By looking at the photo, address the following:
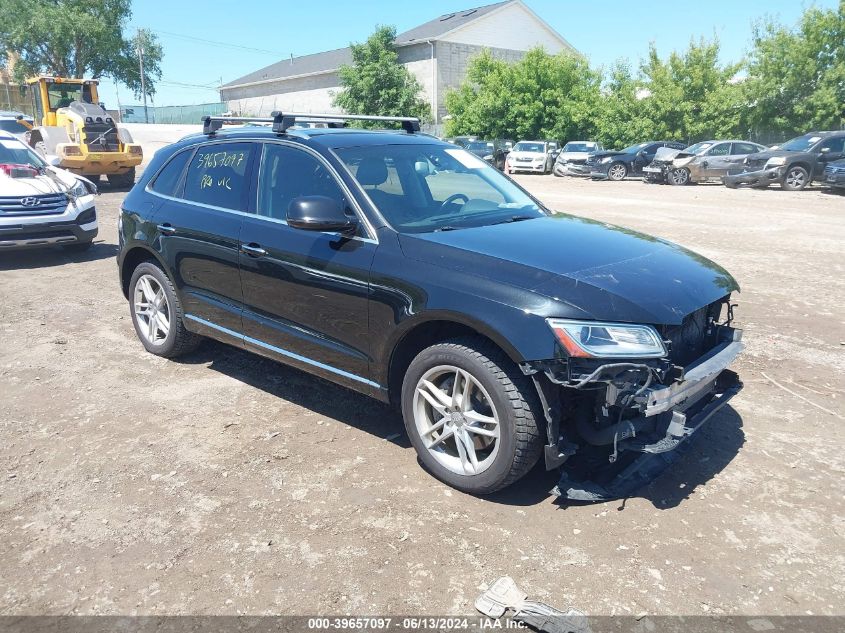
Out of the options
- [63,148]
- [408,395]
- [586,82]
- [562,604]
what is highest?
[586,82]

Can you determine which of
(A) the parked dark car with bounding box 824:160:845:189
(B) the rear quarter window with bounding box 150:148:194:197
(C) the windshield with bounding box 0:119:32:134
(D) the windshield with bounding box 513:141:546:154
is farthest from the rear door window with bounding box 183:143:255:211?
(D) the windshield with bounding box 513:141:546:154

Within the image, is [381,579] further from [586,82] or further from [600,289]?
[586,82]

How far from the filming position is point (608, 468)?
12.2 ft

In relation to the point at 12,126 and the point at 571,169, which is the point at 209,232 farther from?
the point at 571,169

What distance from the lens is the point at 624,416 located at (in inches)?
130

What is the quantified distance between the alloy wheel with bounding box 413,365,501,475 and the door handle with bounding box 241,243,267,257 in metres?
1.47

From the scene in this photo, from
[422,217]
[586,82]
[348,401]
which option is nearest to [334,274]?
[422,217]

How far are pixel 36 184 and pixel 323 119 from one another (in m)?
6.40

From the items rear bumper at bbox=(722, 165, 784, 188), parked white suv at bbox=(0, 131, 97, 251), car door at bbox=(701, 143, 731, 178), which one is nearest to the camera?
parked white suv at bbox=(0, 131, 97, 251)

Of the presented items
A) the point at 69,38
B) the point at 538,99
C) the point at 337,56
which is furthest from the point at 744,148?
the point at 69,38

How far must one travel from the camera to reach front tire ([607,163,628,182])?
27.3 m

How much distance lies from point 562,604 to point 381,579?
0.77m

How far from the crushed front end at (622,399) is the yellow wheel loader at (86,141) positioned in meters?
17.9

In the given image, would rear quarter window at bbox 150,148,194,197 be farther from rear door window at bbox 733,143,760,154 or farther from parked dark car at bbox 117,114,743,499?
rear door window at bbox 733,143,760,154
